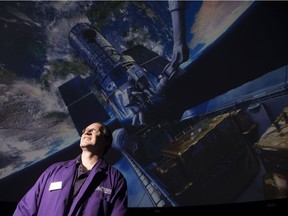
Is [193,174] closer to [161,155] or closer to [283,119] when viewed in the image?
[161,155]

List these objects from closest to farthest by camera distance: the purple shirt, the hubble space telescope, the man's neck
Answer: the purple shirt < the man's neck < the hubble space telescope

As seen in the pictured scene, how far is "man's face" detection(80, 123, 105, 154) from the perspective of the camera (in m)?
1.12

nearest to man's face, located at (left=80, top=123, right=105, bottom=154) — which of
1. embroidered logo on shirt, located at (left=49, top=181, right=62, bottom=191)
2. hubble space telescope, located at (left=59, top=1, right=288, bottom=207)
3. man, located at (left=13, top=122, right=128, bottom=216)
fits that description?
man, located at (left=13, top=122, right=128, bottom=216)

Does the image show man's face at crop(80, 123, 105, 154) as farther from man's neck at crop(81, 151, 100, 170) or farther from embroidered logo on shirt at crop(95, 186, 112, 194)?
embroidered logo on shirt at crop(95, 186, 112, 194)

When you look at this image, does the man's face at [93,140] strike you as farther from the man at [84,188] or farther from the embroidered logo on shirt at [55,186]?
the embroidered logo on shirt at [55,186]

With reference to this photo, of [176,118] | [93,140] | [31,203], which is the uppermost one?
[93,140]

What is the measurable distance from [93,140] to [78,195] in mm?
243

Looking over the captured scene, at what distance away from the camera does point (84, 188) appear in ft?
3.23

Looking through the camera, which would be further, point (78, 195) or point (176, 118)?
point (176, 118)

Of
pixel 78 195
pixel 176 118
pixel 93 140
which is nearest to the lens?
pixel 78 195

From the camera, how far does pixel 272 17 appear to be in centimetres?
320

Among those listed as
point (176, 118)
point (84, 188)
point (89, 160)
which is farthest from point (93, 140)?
point (176, 118)

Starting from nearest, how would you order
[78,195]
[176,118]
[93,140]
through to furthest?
1. [78,195]
2. [93,140]
3. [176,118]

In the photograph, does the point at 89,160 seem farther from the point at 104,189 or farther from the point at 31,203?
the point at 31,203
